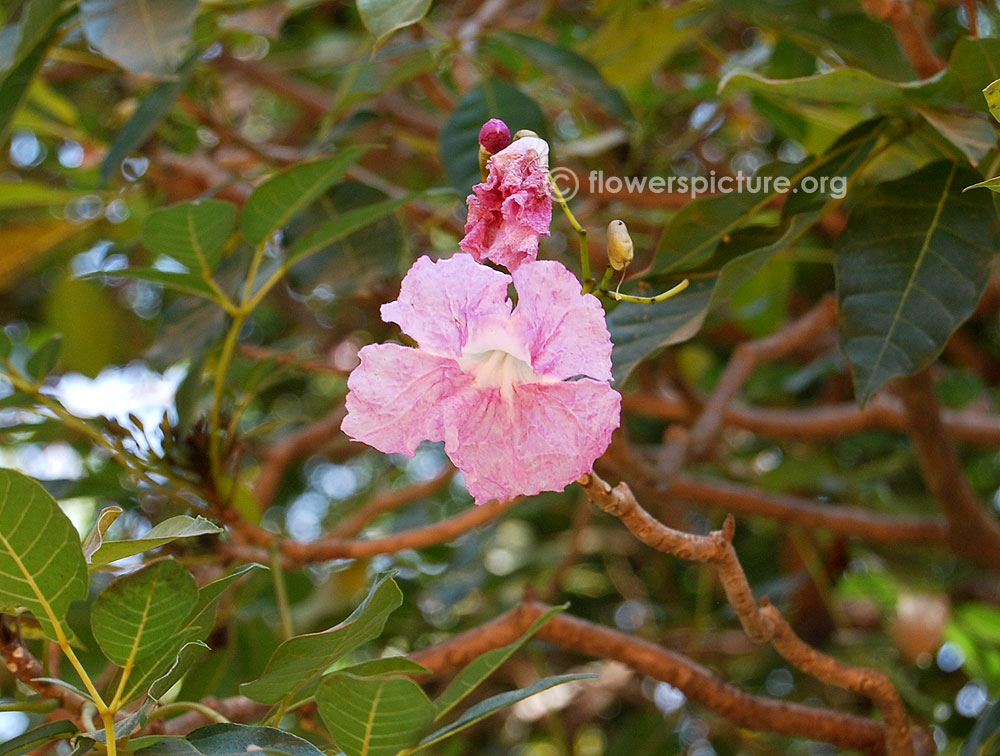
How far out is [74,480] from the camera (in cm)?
131

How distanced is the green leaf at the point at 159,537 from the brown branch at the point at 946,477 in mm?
916

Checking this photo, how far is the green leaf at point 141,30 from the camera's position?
107 cm

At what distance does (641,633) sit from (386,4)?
132 centimetres

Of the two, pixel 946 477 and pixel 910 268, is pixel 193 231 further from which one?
pixel 946 477

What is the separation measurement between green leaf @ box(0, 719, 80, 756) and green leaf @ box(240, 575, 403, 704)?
13 cm

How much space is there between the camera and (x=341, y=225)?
100 cm

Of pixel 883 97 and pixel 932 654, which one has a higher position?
pixel 883 97

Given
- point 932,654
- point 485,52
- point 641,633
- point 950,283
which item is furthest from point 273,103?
point 950,283

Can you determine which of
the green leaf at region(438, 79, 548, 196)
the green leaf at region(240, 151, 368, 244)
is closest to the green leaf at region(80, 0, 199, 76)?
the green leaf at region(240, 151, 368, 244)

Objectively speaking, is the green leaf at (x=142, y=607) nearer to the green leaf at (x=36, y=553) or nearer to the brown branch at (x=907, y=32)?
the green leaf at (x=36, y=553)

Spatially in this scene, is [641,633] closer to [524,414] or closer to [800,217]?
[800,217]

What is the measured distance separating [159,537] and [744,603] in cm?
45

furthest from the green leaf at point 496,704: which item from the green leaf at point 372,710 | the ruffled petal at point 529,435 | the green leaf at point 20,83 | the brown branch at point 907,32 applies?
the green leaf at point 20,83

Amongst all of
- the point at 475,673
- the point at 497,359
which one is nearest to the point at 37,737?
the point at 475,673
